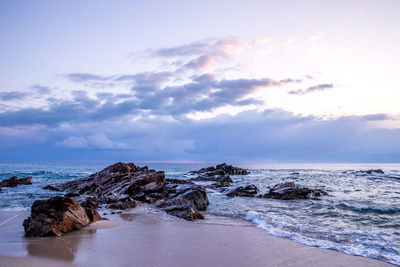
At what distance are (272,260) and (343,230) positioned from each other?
17.6ft

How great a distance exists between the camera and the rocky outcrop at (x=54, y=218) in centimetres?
914

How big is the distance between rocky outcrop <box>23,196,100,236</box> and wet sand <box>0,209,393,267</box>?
35 centimetres

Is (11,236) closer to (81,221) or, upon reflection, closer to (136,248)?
(81,221)

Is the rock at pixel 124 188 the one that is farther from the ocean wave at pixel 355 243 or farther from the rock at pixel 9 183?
the rock at pixel 9 183

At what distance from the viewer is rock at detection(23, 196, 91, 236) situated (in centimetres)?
914

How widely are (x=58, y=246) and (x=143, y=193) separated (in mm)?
13262

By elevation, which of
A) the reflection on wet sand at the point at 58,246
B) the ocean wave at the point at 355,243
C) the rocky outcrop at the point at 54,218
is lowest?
the ocean wave at the point at 355,243

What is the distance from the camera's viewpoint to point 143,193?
2114cm

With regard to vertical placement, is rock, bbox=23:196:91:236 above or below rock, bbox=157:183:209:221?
above

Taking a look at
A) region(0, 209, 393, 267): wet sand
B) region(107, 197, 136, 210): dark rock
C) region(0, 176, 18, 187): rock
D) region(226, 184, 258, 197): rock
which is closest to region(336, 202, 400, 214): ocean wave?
region(0, 209, 393, 267): wet sand

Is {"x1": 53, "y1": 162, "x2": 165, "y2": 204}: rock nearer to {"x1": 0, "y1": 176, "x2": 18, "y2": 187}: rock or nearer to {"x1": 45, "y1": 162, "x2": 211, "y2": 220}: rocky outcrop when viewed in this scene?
{"x1": 45, "y1": 162, "x2": 211, "y2": 220}: rocky outcrop

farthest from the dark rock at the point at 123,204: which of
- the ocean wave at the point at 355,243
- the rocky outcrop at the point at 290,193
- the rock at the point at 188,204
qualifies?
the rocky outcrop at the point at 290,193

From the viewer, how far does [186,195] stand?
17750mm

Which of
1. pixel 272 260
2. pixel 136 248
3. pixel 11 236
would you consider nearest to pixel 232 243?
Answer: pixel 272 260
